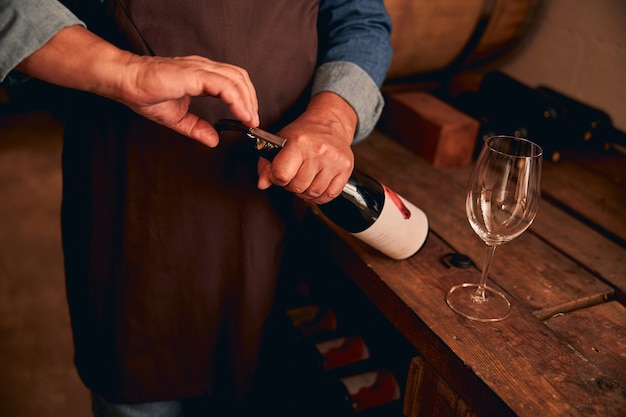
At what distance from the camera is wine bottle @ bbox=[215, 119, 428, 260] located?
960 millimetres

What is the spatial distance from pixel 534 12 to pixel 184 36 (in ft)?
3.89

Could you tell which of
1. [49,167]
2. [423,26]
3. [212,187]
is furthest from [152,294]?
[49,167]

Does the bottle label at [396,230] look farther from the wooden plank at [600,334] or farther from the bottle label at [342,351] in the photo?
the bottle label at [342,351]

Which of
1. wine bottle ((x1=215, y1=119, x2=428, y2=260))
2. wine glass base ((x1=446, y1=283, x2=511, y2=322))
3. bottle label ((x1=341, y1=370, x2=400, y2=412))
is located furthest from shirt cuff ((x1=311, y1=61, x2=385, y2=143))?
bottle label ((x1=341, y1=370, x2=400, y2=412))

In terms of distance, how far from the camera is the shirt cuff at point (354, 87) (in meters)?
1.00

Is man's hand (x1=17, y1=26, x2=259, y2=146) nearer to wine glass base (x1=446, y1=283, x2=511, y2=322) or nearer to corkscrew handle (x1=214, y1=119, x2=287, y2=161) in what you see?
corkscrew handle (x1=214, y1=119, x2=287, y2=161)

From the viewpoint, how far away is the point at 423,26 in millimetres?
1499

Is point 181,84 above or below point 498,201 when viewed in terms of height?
above

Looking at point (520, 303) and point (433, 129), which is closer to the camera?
point (520, 303)

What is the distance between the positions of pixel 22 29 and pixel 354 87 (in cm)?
53

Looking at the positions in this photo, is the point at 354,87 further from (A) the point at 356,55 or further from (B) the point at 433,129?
(B) the point at 433,129

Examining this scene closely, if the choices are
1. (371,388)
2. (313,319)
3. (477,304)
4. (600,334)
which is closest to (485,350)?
(477,304)

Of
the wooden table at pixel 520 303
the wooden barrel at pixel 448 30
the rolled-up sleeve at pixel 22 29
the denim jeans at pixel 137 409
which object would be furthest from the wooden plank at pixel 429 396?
the wooden barrel at pixel 448 30

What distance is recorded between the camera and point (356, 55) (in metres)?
1.04
